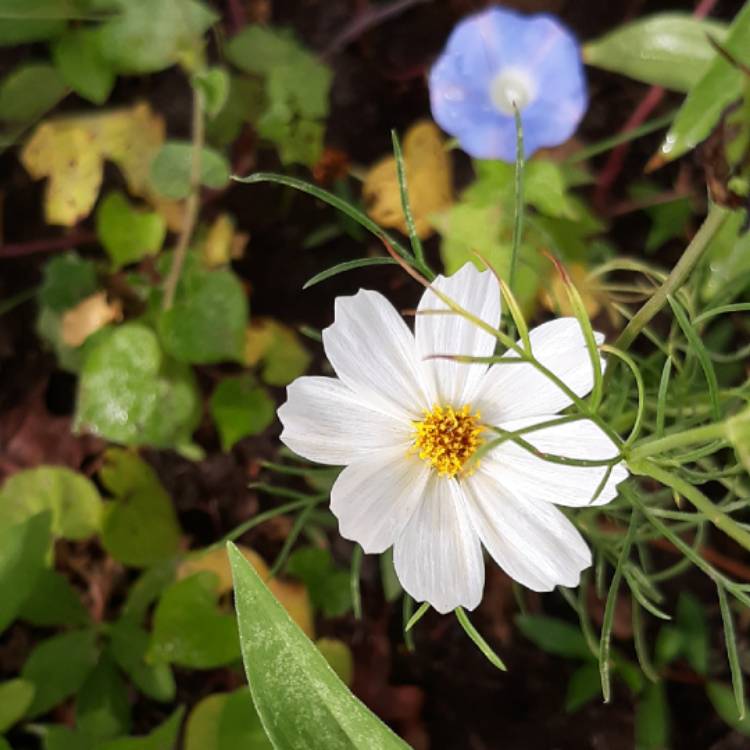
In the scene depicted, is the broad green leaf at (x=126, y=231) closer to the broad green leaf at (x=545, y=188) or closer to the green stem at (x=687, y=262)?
the broad green leaf at (x=545, y=188)

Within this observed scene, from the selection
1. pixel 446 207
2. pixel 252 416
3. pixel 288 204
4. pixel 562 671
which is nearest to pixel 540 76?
pixel 446 207

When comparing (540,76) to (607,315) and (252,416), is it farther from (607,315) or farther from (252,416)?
(252,416)

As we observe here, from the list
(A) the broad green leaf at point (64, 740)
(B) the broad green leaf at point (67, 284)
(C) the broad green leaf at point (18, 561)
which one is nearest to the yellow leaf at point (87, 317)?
(B) the broad green leaf at point (67, 284)

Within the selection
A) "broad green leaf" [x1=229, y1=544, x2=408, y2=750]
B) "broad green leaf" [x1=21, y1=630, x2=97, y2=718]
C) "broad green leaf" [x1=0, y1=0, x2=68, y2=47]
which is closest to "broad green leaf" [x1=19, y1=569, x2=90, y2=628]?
"broad green leaf" [x1=21, y1=630, x2=97, y2=718]

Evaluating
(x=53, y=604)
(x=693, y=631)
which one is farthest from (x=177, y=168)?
(x=693, y=631)

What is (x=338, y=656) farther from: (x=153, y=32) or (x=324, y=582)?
(x=153, y=32)

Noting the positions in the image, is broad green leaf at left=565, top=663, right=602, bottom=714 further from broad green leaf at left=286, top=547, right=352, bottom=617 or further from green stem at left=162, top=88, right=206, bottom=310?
green stem at left=162, top=88, right=206, bottom=310

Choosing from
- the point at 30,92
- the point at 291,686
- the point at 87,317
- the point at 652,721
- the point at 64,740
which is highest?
the point at 30,92

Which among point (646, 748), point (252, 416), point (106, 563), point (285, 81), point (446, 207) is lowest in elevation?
point (646, 748)
